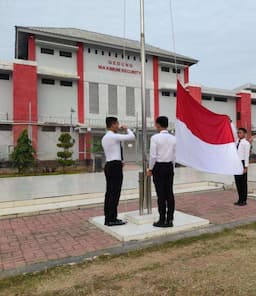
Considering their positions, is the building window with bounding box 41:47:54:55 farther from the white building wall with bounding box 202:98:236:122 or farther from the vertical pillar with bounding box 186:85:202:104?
the white building wall with bounding box 202:98:236:122

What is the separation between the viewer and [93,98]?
23828 millimetres

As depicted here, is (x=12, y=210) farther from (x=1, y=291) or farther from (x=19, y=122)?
(x=19, y=122)

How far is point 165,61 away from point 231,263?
2596 centimetres

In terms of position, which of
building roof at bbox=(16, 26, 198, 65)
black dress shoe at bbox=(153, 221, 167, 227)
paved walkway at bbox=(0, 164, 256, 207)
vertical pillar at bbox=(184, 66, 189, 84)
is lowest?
black dress shoe at bbox=(153, 221, 167, 227)

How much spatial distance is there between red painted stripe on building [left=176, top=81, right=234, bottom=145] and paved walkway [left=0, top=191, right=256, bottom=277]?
1.38 meters

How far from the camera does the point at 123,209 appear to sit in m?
5.85

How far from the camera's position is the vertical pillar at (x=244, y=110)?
3076 cm

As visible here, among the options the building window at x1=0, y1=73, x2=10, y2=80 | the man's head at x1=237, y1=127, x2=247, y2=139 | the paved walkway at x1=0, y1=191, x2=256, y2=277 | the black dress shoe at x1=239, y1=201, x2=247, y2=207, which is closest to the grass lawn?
the paved walkway at x1=0, y1=191, x2=256, y2=277

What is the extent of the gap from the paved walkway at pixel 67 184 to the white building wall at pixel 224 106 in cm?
2164

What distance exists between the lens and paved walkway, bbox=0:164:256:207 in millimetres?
6531

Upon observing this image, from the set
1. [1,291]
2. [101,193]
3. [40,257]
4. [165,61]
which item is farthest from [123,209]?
[165,61]

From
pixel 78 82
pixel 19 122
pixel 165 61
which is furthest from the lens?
pixel 165 61

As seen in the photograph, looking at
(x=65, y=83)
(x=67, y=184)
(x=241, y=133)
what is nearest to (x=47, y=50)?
(x=65, y=83)

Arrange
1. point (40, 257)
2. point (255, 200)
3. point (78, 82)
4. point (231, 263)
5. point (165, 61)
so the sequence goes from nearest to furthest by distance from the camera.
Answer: point (231, 263) → point (40, 257) → point (255, 200) → point (78, 82) → point (165, 61)
